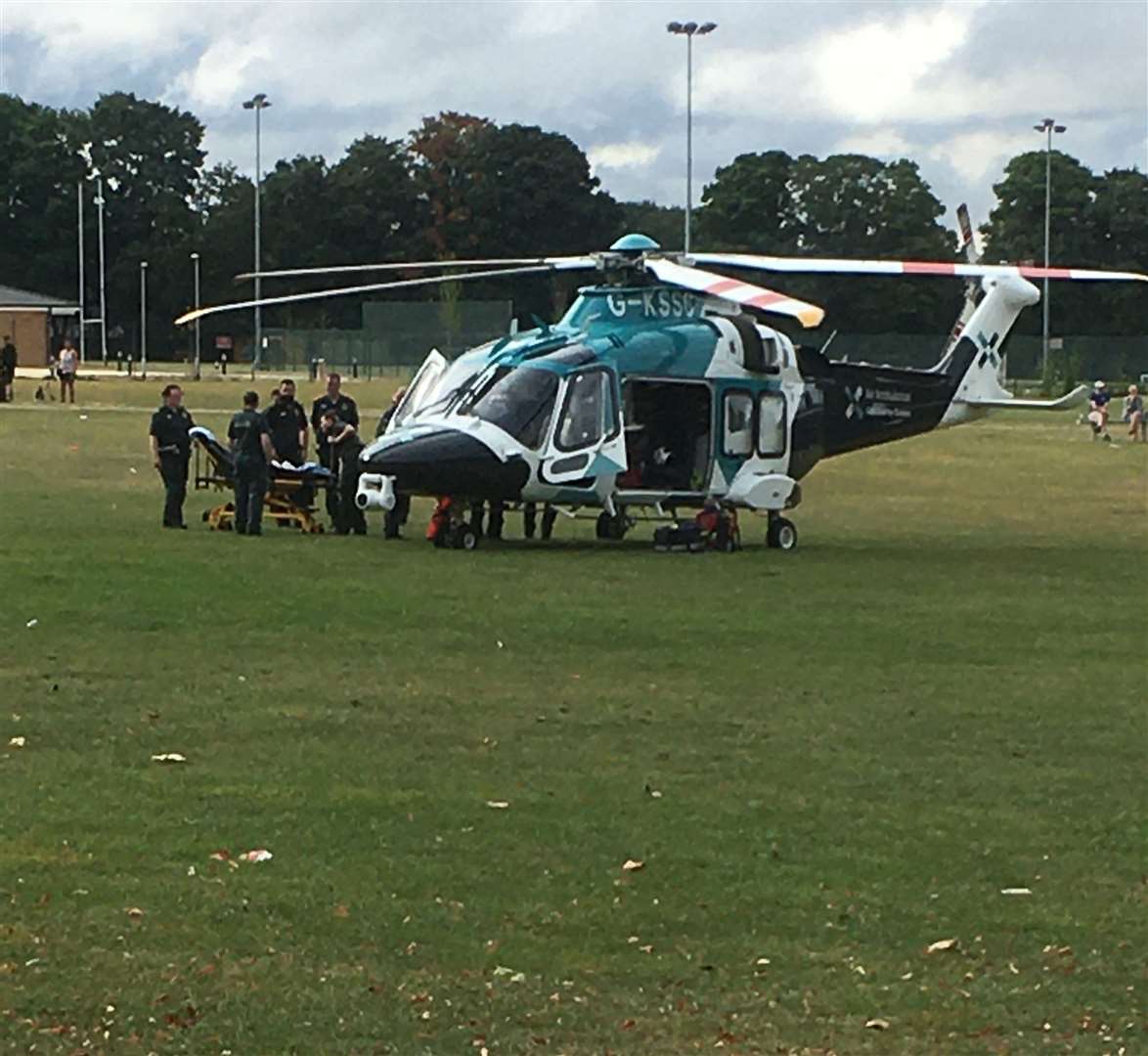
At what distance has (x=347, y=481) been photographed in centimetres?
2392

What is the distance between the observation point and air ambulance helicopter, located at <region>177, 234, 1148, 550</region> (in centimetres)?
2184

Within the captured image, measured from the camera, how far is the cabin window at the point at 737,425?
77.5 feet

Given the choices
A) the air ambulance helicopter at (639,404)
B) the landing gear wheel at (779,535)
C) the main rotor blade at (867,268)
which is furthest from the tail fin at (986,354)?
the landing gear wheel at (779,535)

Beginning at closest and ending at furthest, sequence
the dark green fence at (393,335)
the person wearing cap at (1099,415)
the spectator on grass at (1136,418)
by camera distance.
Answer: the person wearing cap at (1099,415) < the spectator on grass at (1136,418) < the dark green fence at (393,335)

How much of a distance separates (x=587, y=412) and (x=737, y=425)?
6.68ft

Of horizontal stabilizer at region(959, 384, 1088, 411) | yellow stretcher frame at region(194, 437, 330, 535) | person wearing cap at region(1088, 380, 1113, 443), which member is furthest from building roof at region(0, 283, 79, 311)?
horizontal stabilizer at region(959, 384, 1088, 411)

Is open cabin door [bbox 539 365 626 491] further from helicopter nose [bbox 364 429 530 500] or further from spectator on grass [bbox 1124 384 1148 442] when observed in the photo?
spectator on grass [bbox 1124 384 1148 442]

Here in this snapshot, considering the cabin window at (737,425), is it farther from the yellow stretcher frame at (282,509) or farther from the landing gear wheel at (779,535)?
the yellow stretcher frame at (282,509)

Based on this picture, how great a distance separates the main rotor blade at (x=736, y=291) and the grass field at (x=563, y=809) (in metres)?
2.34

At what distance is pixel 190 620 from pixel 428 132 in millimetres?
98060

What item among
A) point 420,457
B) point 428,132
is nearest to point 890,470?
point 420,457

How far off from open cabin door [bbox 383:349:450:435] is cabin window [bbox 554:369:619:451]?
145 centimetres

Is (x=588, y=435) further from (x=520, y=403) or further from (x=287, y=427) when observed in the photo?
(x=287, y=427)

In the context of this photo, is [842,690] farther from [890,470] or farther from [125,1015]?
[890,470]
